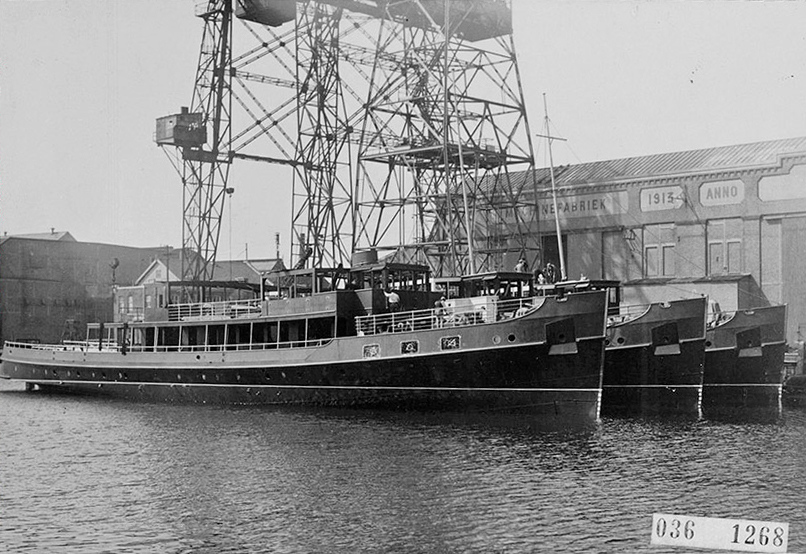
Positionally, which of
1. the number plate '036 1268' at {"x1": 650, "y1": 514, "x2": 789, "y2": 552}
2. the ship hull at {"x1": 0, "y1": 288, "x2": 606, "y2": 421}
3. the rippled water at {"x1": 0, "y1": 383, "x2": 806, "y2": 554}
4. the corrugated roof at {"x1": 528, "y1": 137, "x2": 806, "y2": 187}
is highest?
the corrugated roof at {"x1": 528, "y1": 137, "x2": 806, "y2": 187}

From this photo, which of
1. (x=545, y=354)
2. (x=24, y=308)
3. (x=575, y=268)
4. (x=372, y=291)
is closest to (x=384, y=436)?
(x=545, y=354)

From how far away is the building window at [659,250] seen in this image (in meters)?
49.3

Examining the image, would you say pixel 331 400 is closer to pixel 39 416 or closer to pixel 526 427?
pixel 526 427

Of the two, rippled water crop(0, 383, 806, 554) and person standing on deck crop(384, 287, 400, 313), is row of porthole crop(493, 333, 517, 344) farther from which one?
person standing on deck crop(384, 287, 400, 313)

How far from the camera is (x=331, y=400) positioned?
33031mm

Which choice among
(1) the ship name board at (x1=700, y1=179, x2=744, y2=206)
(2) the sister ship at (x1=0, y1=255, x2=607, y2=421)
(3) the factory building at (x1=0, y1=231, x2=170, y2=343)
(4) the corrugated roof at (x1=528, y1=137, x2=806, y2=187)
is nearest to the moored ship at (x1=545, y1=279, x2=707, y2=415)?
(2) the sister ship at (x1=0, y1=255, x2=607, y2=421)

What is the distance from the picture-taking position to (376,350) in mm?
31672

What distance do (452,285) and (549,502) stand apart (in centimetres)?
1715

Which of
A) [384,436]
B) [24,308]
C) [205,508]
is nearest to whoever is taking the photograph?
[205,508]

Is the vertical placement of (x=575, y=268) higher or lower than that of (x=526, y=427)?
higher

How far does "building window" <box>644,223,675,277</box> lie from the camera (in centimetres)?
4931

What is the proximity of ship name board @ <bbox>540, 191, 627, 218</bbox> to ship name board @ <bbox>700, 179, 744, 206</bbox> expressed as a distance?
4.49m

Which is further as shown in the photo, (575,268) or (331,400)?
(575,268)

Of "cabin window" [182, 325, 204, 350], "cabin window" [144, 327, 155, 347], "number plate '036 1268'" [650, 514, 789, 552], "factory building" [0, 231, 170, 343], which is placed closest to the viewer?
"number plate '036 1268'" [650, 514, 789, 552]
